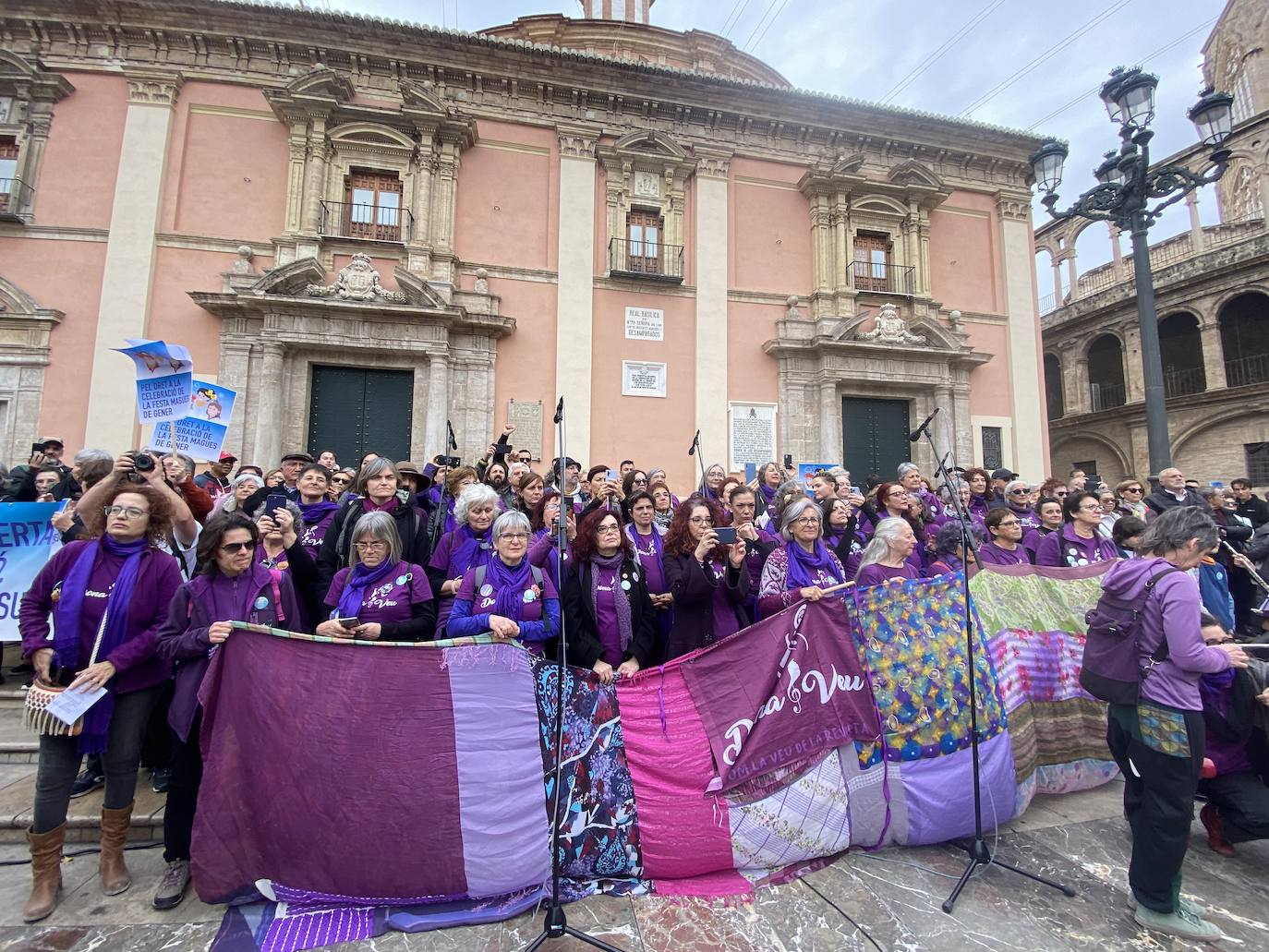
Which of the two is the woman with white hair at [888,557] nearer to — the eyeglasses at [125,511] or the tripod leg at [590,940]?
the tripod leg at [590,940]

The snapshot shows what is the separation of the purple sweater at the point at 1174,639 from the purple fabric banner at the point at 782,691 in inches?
53.2

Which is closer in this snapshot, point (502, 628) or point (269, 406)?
point (502, 628)

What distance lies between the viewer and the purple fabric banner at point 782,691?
323 centimetres

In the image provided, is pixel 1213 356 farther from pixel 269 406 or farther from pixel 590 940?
pixel 269 406

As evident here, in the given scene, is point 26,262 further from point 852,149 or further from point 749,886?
point 852,149

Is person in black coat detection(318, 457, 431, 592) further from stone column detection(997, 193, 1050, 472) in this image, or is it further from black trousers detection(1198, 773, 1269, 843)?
stone column detection(997, 193, 1050, 472)

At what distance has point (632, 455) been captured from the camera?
13.3m

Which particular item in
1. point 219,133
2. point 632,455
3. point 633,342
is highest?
point 219,133

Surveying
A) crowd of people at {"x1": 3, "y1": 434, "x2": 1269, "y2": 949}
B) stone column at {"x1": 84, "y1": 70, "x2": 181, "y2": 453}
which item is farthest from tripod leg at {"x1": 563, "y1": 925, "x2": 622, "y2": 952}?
stone column at {"x1": 84, "y1": 70, "x2": 181, "y2": 453}

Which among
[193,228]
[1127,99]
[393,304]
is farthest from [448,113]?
[1127,99]

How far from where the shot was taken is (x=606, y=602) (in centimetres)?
377

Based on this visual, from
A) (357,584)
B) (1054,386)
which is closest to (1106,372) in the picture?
(1054,386)

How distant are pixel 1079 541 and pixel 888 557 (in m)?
2.44

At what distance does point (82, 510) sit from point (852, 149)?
55.7 feet
